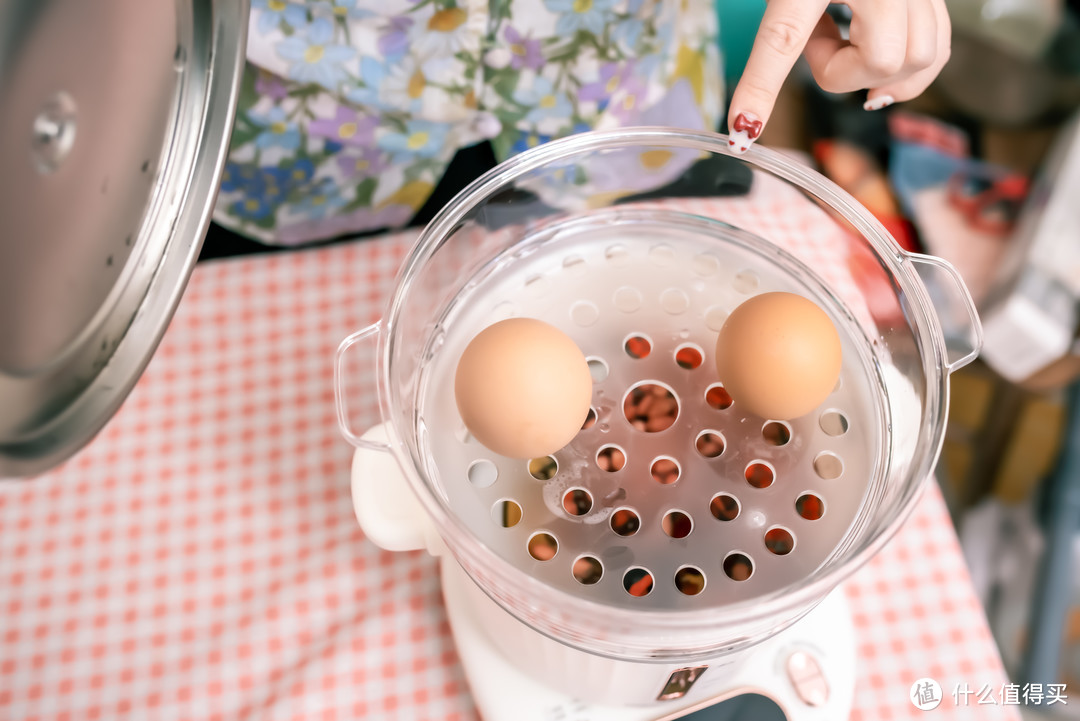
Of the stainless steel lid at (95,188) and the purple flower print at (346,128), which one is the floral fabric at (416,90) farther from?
the stainless steel lid at (95,188)

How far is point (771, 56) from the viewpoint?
514 mm

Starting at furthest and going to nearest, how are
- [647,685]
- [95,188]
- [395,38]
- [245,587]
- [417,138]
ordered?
1. [417,138]
2. [395,38]
3. [245,587]
4. [647,685]
5. [95,188]

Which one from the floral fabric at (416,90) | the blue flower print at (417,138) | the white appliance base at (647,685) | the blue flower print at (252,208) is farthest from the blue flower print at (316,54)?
the white appliance base at (647,685)

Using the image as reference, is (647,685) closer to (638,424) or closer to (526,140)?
(638,424)

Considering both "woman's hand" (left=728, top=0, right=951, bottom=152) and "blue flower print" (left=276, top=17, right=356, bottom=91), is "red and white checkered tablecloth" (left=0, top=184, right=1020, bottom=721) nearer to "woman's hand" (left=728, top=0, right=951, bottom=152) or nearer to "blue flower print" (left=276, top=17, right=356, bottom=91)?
"blue flower print" (left=276, top=17, right=356, bottom=91)

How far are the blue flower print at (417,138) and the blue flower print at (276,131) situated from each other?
0.10 metres

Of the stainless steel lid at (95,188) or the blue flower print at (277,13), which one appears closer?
the stainless steel lid at (95,188)

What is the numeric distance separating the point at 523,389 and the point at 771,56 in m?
0.28

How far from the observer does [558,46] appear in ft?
2.86

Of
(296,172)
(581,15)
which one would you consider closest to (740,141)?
(581,15)

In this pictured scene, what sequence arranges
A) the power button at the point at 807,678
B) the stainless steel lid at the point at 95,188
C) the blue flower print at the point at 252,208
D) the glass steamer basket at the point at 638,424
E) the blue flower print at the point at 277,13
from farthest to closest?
the blue flower print at the point at 252,208 < the blue flower print at the point at 277,13 < the power button at the point at 807,678 < the glass steamer basket at the point at 638,424 < the stainless steel lid at the point at 95,188

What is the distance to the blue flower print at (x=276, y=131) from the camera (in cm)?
88

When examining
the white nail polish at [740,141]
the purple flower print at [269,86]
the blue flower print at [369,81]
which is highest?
the white nail polish at [740,141]

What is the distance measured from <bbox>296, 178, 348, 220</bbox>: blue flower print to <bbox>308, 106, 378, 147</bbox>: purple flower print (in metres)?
0.08
